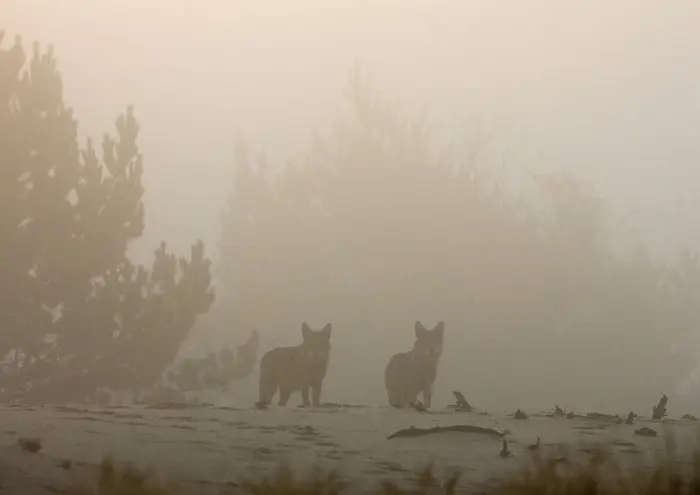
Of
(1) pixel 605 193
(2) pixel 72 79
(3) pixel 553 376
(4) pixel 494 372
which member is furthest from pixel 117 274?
(1) pixel 605 193

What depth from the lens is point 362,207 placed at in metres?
1.94

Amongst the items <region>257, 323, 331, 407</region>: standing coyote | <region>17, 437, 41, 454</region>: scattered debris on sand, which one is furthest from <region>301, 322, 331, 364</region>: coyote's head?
→ <region>17, 437, 41, 454</region>: scattered debris on sand

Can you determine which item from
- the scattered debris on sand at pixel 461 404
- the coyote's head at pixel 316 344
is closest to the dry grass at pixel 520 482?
the scattered debris on sand at pixel 461 404

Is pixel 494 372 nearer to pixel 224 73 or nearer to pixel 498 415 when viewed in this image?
pixel 498 415

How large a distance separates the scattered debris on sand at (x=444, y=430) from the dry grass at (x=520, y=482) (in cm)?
7

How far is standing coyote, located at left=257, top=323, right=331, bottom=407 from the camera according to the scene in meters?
1.84

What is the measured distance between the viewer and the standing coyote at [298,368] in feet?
6.05

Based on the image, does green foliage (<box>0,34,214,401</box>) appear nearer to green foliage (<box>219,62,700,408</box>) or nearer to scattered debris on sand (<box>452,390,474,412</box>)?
green foliage (<box>219,62,700,408</box>)

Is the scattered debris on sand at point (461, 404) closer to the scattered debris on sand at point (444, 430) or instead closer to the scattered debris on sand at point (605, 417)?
the scattered debris on sand at point (444, 430)

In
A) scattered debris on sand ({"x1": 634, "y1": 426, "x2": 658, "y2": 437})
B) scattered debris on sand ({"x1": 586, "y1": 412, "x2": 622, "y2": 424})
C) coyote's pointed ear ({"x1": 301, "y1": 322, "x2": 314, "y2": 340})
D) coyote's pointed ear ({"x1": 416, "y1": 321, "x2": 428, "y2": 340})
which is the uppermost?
coyote's pointed ear ({"x1": 416, "y1": 321, "x2": 428, "y2": 340})

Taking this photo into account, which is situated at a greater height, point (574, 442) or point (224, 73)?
point (224, 73)

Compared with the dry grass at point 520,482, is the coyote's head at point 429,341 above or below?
above

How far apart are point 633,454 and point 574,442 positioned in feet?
0.47

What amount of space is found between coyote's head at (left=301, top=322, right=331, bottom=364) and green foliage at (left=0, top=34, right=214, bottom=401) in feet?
0.85
